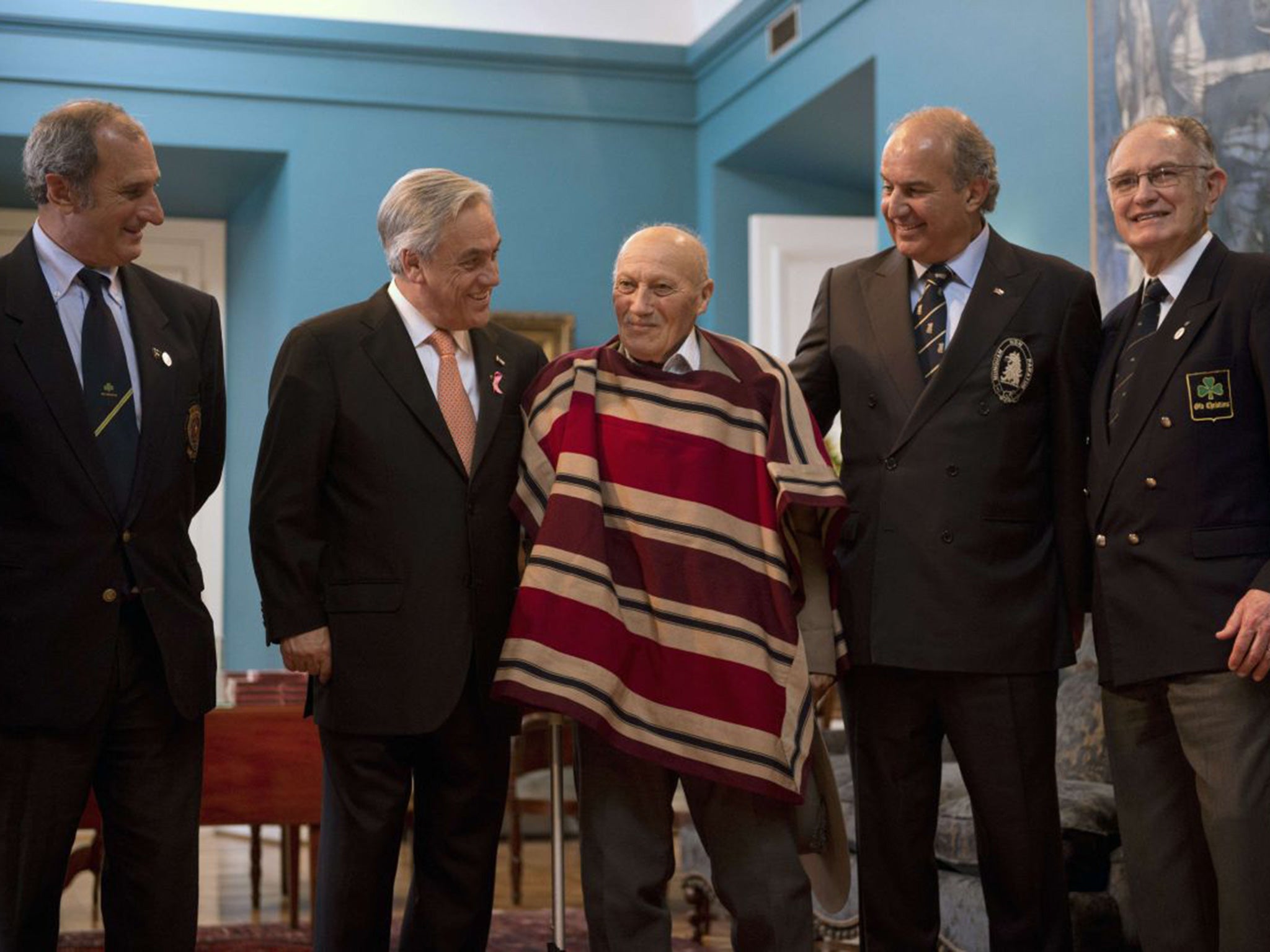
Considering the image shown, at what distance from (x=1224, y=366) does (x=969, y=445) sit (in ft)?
1.45

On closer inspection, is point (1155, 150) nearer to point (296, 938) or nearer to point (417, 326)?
point (417, 326)

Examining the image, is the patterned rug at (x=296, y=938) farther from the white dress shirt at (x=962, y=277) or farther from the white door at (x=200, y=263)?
the white door at (x=200, y=263)

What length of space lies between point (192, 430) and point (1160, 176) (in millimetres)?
1708

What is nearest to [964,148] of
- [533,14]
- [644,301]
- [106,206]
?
[644,301]

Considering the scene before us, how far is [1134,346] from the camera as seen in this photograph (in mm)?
2791

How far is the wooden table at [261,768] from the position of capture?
446cm

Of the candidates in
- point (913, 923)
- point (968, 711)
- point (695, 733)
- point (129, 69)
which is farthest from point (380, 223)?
point (129, 69)

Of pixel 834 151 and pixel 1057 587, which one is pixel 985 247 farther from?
pixel 834 151

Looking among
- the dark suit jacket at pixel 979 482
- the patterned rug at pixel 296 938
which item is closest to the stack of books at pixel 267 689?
the patterned rug at pixel 296 938

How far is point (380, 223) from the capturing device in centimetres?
291

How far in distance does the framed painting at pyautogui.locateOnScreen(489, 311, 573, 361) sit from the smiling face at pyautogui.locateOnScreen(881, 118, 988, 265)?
13.8ft

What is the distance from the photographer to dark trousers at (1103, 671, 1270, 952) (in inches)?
101

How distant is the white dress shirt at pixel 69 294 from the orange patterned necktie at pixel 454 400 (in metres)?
0.53

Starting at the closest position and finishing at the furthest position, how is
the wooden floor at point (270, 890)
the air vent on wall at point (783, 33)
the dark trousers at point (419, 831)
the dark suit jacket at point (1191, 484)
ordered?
the dark suit jacket at point (1191, 484), the dark trousers at point (419, 831), the wooden floor at point (270, 890), the air vent on wall at point (783, 33)
